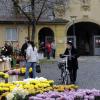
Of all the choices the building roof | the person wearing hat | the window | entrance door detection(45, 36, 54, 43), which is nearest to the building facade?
entrance door detection(45, 36, 54, 43)

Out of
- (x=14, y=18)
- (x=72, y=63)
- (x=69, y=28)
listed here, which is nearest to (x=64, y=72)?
(x=72, y=63)

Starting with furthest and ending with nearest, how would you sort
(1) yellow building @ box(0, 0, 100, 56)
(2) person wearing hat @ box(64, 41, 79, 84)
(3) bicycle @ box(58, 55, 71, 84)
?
1. (1) yellow building @ box(0, 0, 100, 56)
2. (2) person wearing hat @ box(64, 41, 79, 84)
3. (3) bicycle @ box(58, 55, 71, 84)

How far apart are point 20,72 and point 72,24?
4210 centimetres

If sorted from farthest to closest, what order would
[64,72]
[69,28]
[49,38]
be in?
1. [69,28]
2. [49,38]
3. [64,72]

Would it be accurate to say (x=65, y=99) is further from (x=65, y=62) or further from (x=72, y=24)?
(x=72, y=24)

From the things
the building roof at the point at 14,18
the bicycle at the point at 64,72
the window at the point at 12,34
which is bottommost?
the bicycle at the point at 64,72

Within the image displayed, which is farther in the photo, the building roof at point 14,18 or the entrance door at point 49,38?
the entrance door at point 49,38

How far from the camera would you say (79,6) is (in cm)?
6419

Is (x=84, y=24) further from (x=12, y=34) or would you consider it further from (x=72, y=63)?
(x=72, y=63)

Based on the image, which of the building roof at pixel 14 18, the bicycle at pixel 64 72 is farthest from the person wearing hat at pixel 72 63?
the building roof at pixel 14 18

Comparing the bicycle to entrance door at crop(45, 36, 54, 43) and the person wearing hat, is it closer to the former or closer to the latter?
the person wearing hat

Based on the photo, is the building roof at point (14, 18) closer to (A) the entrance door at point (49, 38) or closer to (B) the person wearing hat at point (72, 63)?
(A) the entrance door at point (49, 38)

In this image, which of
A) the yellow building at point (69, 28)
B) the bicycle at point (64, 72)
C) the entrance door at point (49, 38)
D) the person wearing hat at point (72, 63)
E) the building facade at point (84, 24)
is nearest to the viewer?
the bicycle at point (64, 72)

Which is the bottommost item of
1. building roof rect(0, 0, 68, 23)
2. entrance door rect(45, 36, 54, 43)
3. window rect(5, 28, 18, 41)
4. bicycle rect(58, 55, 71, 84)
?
bicycle rect(58, 55, 71, 84)
